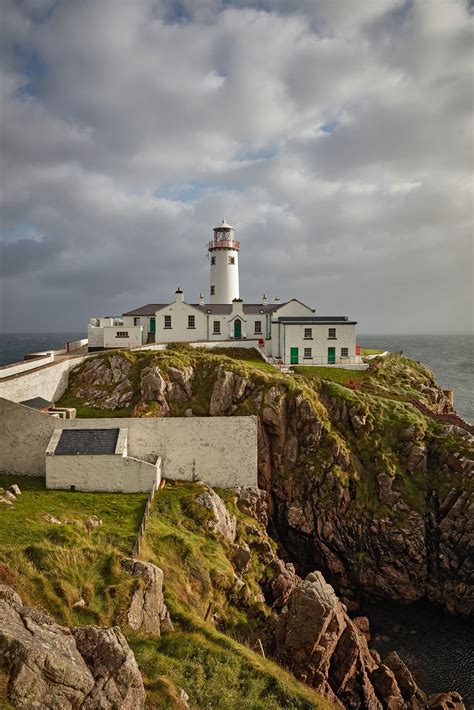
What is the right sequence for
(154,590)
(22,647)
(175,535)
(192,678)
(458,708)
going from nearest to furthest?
(22,647) → (192,678) → (154,590) → (458,708) → (175,535)

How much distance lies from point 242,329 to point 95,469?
28.5m

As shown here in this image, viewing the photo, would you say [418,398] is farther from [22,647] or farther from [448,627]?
[22,647]

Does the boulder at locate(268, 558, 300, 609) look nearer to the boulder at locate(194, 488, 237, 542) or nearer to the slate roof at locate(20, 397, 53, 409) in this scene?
the boulder at locate(194, 488, 237, 542)

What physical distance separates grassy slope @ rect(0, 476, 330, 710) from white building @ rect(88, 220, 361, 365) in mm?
25109

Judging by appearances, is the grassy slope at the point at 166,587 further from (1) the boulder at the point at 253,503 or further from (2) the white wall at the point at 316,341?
(2) the white wall at the point at 316,341

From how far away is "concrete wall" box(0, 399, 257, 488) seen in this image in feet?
85.6

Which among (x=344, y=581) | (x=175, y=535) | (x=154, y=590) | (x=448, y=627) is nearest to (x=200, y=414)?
(x=175, y=535)

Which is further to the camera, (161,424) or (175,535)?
(161,424)

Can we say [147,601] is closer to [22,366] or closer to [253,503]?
[253,503]

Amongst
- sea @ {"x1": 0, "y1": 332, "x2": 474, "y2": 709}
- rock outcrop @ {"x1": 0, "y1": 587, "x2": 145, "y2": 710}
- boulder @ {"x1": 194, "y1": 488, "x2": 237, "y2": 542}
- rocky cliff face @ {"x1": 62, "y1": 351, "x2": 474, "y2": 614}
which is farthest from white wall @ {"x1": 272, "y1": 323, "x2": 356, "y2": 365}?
rock outcrop @ {"x1": 0, "y1": 587, "x2": 145, "y2": 710}

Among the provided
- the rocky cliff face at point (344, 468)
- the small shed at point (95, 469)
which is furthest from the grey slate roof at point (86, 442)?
the rocky cliff face at point (344, 468)

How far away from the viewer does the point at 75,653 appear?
1071 cm

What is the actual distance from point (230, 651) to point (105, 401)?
22.1 m

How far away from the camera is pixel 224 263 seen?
56469 millimetres
